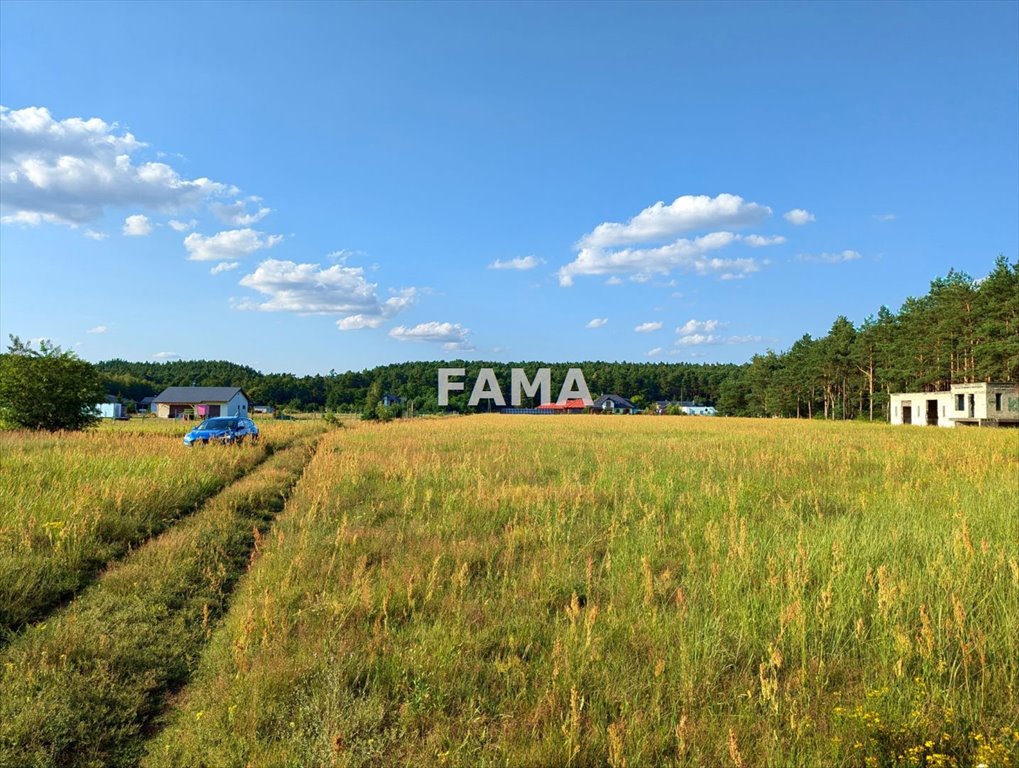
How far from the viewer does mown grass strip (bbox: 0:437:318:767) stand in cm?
330

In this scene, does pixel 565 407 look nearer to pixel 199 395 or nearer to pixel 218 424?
pixel 199 395

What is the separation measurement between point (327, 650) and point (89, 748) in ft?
4.74

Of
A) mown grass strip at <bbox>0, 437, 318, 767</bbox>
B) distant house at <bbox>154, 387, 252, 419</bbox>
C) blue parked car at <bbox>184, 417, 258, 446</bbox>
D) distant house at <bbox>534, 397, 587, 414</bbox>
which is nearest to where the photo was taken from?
mown grass strip at <bbox>0, 437, 318, 767</bbox>

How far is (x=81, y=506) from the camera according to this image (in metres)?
7.80

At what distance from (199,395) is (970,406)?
9619cm

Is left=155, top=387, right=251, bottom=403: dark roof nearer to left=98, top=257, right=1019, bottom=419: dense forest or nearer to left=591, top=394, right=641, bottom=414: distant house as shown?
left=98, top=257, right=1019, bottom=419: dense forest

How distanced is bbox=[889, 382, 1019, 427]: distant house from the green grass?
4591 centimetres

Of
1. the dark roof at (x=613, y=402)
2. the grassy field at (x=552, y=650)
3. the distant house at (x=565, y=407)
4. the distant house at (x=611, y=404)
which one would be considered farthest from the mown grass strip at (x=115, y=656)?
the dark roof at (x=613, y=402)

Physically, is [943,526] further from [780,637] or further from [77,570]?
[77,570]

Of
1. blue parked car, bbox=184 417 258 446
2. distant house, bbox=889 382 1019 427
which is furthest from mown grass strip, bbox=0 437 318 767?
distant house, bbox=889 382 1019 427

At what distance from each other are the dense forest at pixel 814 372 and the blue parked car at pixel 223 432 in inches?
2207

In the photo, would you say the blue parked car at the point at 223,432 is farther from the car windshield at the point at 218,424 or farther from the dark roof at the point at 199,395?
the dark roof at the point at 199,395

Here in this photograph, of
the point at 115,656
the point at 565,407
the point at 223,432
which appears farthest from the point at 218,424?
the point at 565,407

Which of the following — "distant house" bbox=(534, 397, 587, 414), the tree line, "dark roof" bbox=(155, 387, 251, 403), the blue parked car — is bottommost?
"distant house" bbox=(534, 397, 587, 414)
